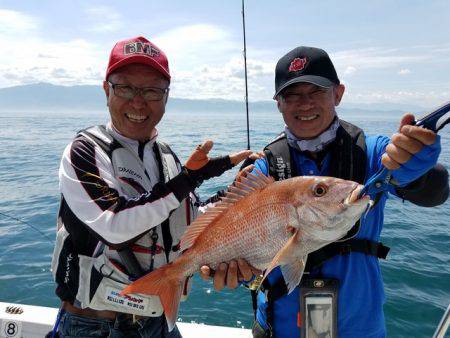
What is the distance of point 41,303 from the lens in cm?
623

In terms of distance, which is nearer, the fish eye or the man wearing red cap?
the fish eye

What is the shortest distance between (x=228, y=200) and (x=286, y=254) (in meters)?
0.61

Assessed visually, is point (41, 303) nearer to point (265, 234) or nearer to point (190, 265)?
point (190, 265)

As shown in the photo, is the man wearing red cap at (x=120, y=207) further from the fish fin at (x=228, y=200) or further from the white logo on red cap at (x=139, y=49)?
the fish fin at (x=228, y=200)

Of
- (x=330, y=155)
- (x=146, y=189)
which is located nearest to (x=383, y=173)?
(x=330, y=155)

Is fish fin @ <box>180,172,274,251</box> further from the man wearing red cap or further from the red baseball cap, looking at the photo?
the red baseball cap

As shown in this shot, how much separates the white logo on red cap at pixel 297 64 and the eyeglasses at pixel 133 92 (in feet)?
3.68

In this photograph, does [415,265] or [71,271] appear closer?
[71,271]

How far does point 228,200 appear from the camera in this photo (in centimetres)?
253

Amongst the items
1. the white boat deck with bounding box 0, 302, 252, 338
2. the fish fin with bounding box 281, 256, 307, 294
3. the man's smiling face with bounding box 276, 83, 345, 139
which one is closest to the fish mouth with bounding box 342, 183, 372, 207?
the fish fin with bounding box 281, 256, 307, 294

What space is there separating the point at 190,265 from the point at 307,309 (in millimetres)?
885

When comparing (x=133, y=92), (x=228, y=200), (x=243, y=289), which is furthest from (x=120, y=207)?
(x=243, y=289)

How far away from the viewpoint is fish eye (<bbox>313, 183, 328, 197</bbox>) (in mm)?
2143

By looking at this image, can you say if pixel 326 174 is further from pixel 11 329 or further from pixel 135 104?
pixel 11 329
